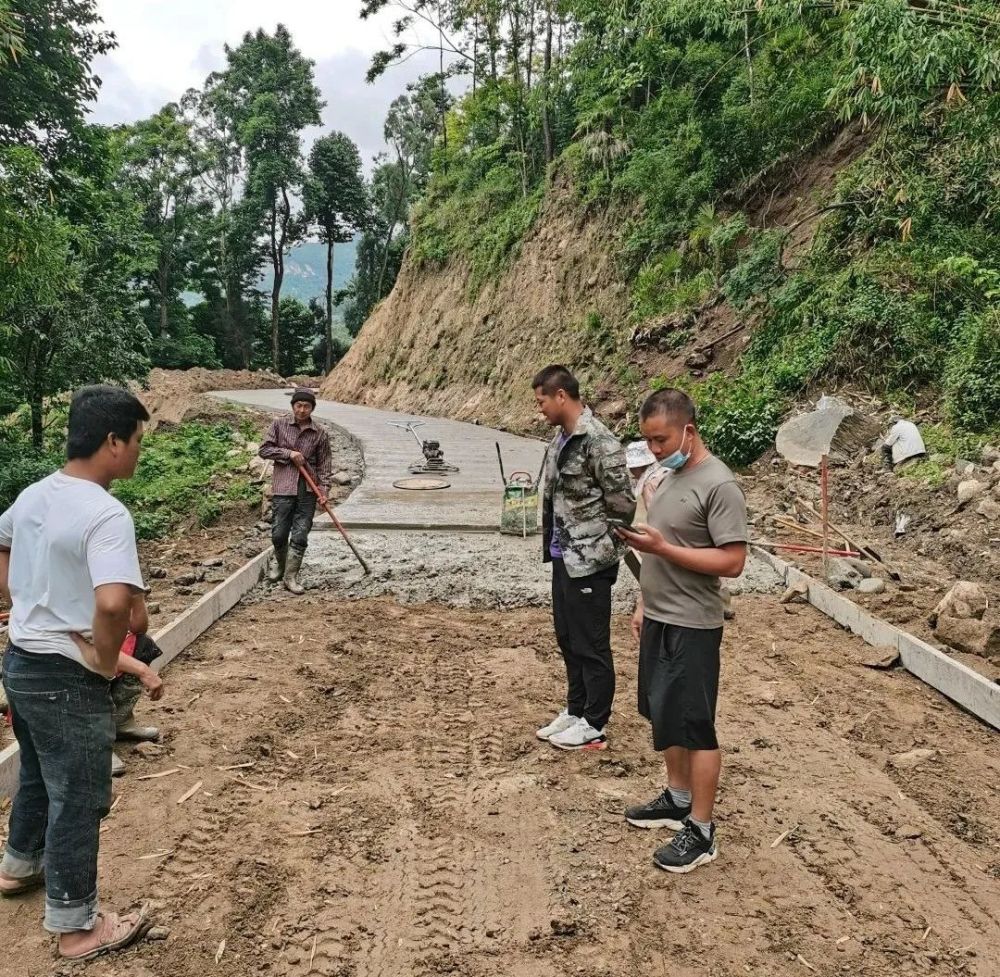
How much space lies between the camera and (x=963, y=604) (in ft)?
17.8

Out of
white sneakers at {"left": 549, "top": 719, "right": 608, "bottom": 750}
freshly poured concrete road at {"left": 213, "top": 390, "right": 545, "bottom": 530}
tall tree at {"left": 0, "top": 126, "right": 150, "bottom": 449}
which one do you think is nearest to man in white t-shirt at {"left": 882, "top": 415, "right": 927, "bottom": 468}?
freshly poured concrete road at {"left": 213, "top": 390, "right": 545, "bottom": 530}

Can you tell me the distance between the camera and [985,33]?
24.9 feet

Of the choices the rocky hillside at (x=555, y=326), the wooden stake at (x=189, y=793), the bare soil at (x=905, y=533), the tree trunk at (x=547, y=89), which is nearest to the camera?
the wooden stake at (x=189, y=793)

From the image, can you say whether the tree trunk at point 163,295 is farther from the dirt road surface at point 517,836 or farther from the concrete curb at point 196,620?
the dirt road surface at point 517,836

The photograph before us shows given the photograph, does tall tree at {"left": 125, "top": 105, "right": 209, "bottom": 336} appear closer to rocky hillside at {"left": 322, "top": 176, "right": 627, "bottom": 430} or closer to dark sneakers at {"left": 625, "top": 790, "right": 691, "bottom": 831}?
rocky hillside at {"left": 322, "top": 176, "right": 627, "bottom": 430}

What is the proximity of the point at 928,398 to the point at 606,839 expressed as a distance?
28.1 ft

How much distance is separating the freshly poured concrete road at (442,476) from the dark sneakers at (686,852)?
6.08 meters

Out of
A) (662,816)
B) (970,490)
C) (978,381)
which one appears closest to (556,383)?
(662,816)

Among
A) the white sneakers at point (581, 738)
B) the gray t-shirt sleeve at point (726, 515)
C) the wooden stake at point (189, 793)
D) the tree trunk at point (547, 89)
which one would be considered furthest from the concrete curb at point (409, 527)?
the tree trunk at point (547, 89)

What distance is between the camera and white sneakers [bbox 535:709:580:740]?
400 cm

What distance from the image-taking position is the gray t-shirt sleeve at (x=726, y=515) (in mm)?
2695

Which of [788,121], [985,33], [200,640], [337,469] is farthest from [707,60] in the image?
[200,640]

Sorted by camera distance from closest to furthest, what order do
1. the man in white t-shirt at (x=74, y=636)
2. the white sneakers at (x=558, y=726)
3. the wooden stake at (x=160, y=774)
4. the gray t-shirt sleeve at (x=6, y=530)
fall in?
the man in white t-shirt at (x=74, y=636)
the gray t-shirt sleeve at (x=6, y=530)
the wooden stake at (x=160, y=774)
the white sneakers at (x=558, y=726)

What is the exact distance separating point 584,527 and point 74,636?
2.24 metres
